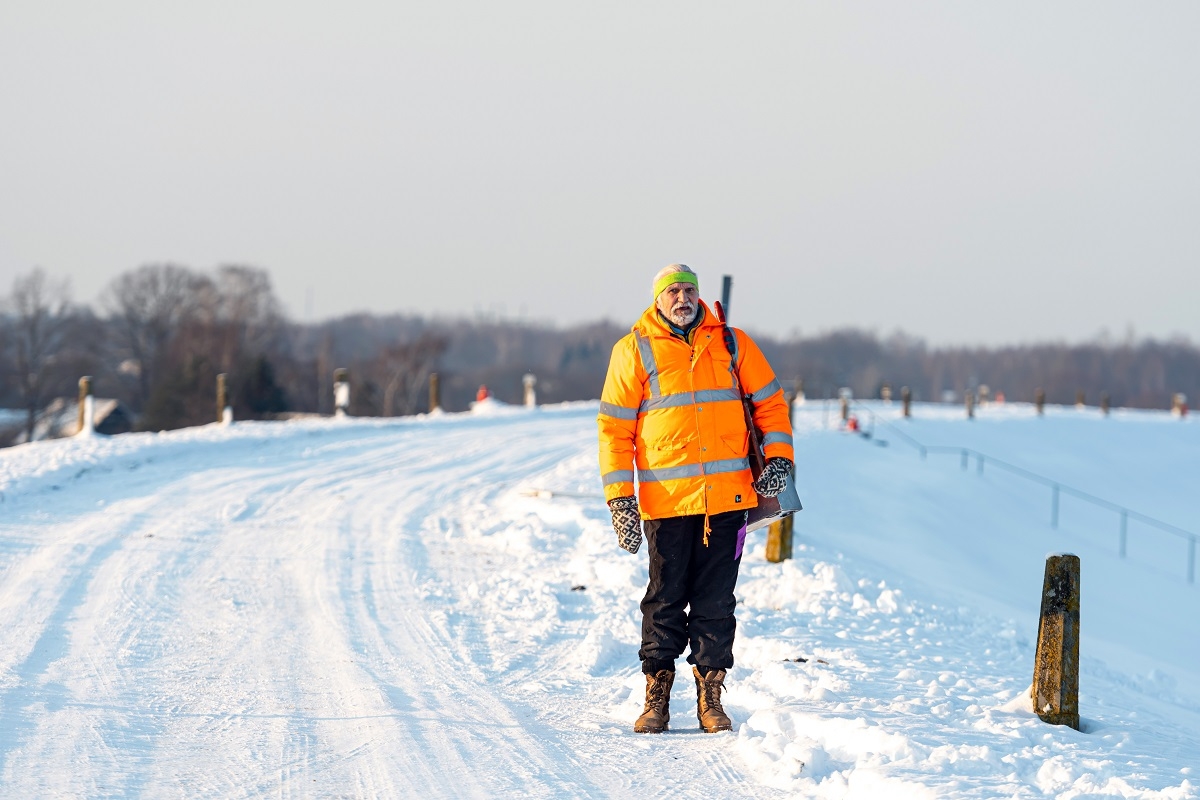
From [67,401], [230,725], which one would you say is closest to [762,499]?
[230,725]

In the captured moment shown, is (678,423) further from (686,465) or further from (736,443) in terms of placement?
(736,443)

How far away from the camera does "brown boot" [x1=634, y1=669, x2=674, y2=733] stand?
4.99 m

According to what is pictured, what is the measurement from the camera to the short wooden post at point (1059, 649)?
5254 millimetres

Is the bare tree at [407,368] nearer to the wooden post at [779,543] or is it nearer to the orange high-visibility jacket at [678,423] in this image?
the wooden post at [779,543]

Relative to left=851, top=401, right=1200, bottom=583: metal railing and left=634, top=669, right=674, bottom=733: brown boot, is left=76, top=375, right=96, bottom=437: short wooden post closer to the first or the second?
left=634, top=669, right=674, bottom=733: brown boot

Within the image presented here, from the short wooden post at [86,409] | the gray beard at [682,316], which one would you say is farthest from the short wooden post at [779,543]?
the short wooden post at [86,409]

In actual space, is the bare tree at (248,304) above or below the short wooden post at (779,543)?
above

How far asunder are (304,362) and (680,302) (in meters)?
74.9

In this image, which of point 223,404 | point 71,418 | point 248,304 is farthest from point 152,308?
point 223,404

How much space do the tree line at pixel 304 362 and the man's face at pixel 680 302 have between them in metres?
30.8

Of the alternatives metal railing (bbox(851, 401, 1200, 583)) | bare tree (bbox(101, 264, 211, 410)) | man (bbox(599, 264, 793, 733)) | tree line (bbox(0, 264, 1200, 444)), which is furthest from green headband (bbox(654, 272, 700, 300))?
bare tree (bbox(101, 264, 211, 410))

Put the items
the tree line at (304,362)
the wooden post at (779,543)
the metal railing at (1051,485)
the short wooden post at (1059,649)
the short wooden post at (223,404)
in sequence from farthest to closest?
the tree line at (304,362)
the metal railing at (1051,485)
the short wooden post at (223,404)
the wooden post at (779,543)
the short wooden post at (1059,649)

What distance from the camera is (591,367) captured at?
121 metres

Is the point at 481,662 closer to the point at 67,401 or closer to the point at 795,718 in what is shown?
the point at 795,718
